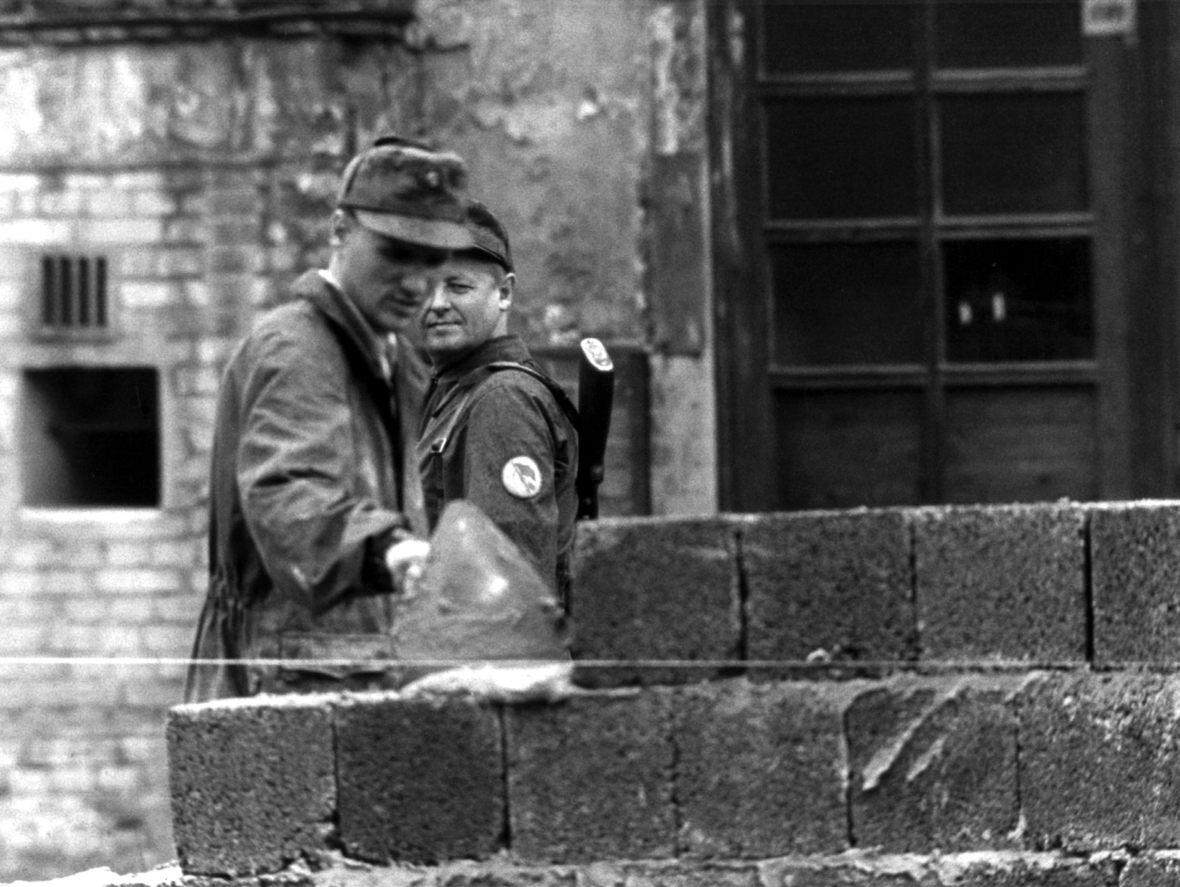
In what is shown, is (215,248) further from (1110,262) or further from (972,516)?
(972,516)

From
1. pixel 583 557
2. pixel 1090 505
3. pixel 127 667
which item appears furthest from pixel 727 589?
pixel 127 667

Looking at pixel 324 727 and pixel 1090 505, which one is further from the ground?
pixel 1090 505

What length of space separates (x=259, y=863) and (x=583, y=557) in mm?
841

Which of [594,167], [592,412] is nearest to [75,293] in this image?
[594,167]

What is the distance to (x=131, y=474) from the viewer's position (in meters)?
11.6

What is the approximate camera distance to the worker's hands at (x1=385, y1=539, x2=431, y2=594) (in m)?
5.17

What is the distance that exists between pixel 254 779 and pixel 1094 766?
1.57m

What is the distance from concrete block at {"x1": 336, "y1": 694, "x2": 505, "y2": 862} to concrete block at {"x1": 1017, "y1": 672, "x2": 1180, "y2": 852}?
1.01 m

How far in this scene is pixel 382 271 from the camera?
537 cm

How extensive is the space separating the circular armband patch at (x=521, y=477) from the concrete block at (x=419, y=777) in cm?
79

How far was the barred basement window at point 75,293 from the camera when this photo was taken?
Result: 11.5 metres

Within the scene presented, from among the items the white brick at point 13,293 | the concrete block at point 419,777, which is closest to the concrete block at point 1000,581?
the concrete block at point 419,777

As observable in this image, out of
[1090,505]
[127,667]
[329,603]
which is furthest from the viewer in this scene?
[127,667]

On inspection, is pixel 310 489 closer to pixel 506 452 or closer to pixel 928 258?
pixel 506 452
